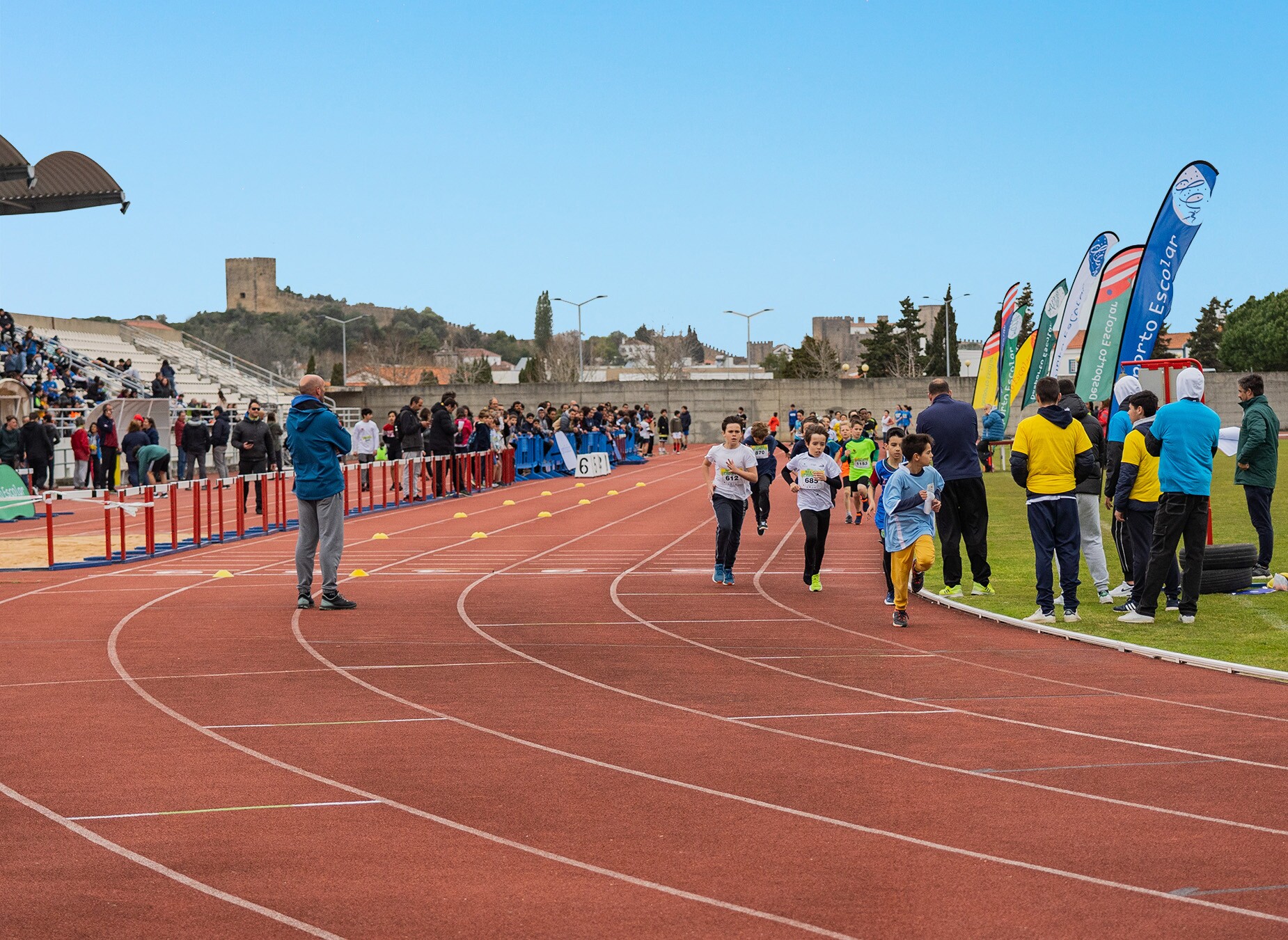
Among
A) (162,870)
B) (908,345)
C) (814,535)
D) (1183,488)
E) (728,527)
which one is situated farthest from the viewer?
(908,345)

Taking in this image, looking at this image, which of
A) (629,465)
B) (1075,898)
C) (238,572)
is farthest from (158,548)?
A: (629,465)

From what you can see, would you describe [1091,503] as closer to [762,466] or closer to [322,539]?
[322,539]

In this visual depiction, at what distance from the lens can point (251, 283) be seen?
620 feet

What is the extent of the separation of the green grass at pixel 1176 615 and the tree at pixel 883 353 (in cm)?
7623

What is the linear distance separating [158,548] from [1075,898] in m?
15.5

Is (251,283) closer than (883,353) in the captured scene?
No

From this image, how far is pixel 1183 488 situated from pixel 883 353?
8577 centimetres

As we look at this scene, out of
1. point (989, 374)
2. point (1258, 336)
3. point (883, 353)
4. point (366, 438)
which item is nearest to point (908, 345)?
point (883, 353)

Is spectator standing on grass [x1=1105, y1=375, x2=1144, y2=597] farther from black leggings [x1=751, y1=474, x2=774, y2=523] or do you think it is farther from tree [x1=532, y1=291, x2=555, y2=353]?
tree [x1=532, y1=291, x2=555, y2=353]

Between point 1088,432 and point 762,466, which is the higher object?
point 1088,432

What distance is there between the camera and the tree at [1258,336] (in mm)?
93812

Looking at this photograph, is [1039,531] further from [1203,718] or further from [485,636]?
[485,636]

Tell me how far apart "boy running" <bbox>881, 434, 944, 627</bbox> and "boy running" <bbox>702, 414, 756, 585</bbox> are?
8.81 ft

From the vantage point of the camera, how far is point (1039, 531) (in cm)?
1078
